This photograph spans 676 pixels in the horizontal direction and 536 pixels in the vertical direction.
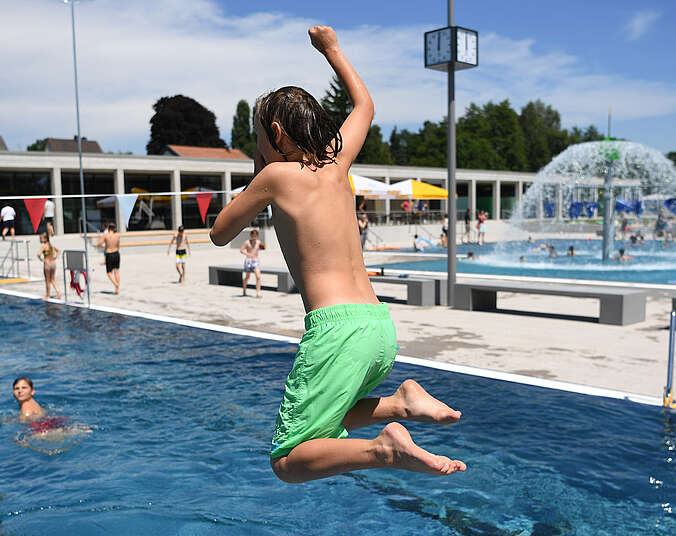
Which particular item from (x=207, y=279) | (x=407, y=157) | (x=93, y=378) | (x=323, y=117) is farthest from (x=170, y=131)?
(x=323, y=117)

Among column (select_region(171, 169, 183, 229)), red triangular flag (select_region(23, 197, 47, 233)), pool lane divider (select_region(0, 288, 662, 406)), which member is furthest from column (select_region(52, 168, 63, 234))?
pool lane divider (select_region(0, 288, 662, 406))

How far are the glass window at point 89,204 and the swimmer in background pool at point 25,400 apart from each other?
3261cm

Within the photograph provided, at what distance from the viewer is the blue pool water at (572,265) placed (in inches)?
749

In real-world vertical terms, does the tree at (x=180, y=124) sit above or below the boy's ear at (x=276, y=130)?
above

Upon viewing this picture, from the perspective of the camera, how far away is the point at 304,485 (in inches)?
211

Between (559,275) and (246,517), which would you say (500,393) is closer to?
(246,517)

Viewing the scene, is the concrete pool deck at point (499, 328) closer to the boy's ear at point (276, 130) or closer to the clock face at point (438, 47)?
the clock face at point (438, 47)

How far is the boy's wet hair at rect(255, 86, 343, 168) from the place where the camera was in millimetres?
2264

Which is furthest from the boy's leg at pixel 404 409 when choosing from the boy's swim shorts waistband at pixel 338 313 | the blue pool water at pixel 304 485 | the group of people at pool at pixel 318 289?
the blue pool water at pixel 304 485

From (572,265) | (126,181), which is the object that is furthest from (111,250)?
(126,181)

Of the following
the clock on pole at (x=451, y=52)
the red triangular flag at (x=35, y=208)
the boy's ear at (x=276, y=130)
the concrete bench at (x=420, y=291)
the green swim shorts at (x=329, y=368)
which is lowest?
the concrete bench at (x=420, y=291)

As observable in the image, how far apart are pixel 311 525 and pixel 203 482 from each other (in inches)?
48.7

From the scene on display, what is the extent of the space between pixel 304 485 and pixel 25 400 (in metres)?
3.37

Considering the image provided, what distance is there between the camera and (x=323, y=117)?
231 centimetres
